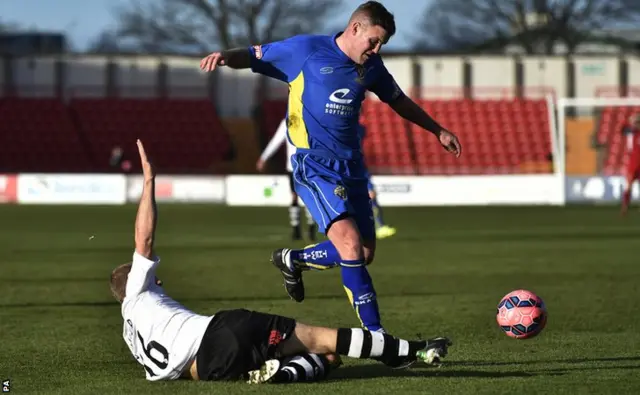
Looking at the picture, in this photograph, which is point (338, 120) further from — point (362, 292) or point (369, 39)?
point (362, 292)

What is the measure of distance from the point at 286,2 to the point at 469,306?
59.9 m

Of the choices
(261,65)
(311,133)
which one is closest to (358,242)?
(311,133)

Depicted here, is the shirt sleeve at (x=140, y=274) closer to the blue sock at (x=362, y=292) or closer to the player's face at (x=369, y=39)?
the blue sock at (x=362, y=292)

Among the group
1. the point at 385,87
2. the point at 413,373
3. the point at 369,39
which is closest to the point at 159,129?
the point at 385,87

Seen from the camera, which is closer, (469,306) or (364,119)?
(469,306)

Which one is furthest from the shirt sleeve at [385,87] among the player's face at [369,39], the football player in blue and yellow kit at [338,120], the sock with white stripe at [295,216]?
the sock with white stripe at [295,216]

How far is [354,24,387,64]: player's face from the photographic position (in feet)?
28.8

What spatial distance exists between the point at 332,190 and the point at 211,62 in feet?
3.93

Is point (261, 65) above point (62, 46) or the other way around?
the other way around

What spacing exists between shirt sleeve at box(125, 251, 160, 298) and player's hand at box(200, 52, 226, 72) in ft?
4.27

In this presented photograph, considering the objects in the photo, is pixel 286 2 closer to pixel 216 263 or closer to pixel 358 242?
pixel 216 263

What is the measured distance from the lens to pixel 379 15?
8.80 meters

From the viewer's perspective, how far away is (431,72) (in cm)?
5275

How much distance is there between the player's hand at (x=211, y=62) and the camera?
8461mm
